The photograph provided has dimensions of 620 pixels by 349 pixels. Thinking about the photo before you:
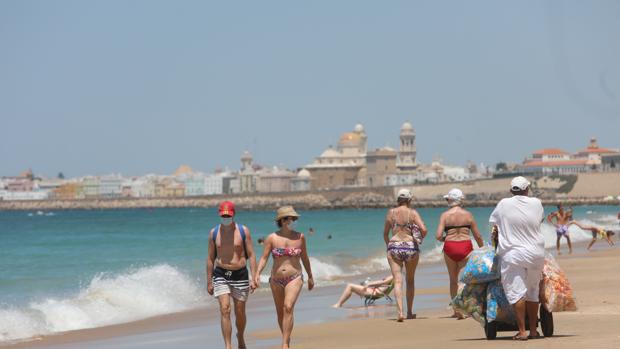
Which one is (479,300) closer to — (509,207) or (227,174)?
(509,207)

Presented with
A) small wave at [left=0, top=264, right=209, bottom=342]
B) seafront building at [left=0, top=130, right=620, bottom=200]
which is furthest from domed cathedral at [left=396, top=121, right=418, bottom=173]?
small wave at [left=0, top=264, right=209, bottom=342]

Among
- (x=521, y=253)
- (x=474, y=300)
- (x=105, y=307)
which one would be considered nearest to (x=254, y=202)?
(x=105, y=307)

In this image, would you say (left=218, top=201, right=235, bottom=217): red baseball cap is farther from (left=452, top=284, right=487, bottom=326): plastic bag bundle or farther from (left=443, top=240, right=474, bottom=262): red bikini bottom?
(left=443, top=240, right=474, bottom=262): red bikini bottom

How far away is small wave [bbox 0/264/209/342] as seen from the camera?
43.7ft

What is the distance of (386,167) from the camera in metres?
163

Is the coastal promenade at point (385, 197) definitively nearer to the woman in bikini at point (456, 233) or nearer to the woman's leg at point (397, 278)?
the woman's leg at point (397, 278)

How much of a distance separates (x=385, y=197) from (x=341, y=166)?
16829 mm

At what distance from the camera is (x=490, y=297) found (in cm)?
818

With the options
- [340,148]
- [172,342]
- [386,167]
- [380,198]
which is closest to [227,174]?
[340,148]

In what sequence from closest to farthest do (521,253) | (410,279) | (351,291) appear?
1. (521,253)
2. (410,279)
3. (351,291)

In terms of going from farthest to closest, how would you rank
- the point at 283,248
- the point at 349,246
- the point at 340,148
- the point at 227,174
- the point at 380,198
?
the point at 227,174, the point at 340,148, the point at 380,198, the point at 349,246, the point at 283,248

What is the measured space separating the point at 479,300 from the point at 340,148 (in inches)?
6551

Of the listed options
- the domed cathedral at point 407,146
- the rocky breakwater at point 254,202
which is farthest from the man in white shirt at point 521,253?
the domed cathedral at point 407,146

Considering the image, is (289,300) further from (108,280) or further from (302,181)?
(302,181)
